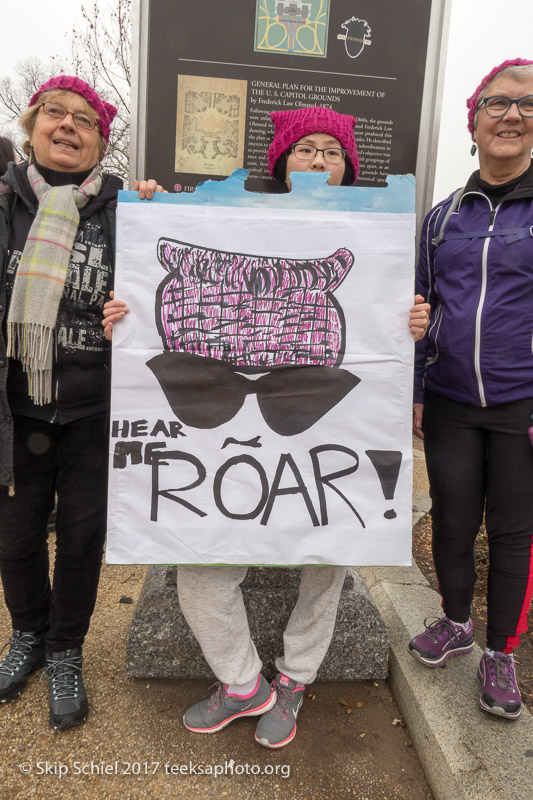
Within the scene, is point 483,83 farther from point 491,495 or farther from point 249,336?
point 491,495

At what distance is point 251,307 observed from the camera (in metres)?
1.78

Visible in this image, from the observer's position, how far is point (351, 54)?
2.33 metres

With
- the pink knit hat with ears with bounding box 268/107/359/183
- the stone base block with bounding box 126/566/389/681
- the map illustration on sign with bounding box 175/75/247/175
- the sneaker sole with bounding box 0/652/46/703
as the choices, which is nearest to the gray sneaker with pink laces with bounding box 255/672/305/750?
the stone base block with bounding box 126/566/389/681

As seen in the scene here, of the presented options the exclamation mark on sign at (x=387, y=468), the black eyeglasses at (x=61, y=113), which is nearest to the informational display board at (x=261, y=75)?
the black eyeglasses at (x=61, y=113)

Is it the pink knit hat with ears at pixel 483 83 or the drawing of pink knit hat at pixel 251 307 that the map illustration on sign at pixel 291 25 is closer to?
the pink knit hat with ears at pixel 483 83

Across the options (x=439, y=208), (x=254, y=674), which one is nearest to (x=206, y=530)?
(x=254, y=674)

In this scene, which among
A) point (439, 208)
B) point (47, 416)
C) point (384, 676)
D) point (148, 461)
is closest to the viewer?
point (148, 461)

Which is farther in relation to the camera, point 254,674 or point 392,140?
point 392,140

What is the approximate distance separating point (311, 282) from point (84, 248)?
802 millimetres

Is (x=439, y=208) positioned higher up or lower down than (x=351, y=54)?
lower down

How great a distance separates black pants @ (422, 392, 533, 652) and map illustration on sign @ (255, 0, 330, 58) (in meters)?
1.58

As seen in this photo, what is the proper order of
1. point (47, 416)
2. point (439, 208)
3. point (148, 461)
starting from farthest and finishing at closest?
point (439, 208), point (47, 416), point (148, 461)

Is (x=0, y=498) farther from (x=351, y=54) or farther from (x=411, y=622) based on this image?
(x=351, y=54)

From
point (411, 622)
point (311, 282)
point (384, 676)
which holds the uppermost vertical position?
point (311, 282)
